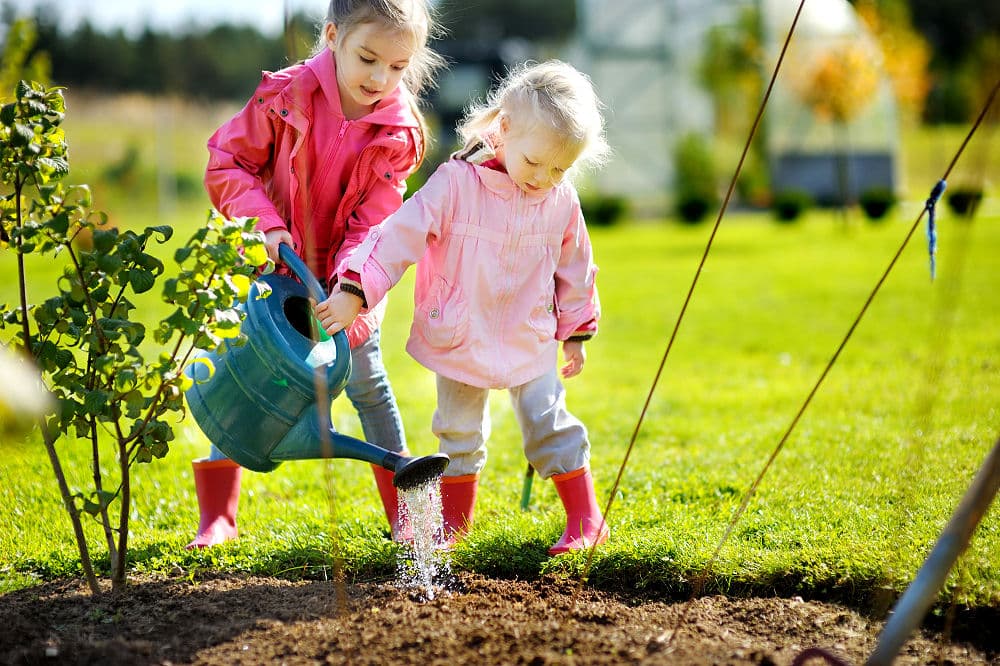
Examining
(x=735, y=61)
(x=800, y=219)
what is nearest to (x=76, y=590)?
(x=800, y=219)

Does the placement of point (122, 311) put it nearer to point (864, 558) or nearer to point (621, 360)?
point (864, 558)

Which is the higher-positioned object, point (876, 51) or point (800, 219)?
point (876, 51)

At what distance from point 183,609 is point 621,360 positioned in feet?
14.4

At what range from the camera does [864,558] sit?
8.45ft

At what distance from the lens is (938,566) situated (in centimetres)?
180

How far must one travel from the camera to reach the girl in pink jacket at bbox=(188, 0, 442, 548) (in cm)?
267

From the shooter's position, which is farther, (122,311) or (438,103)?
(438,103)

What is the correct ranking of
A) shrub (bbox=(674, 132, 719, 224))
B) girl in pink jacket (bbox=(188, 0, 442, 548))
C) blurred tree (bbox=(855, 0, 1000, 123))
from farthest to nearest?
blurred tree (bbox=(855, 0, 1000, 123)) < shrub (bbox=(674, 132, 719, 224)) < girl in pink jacket (bbox=(188, 0, 442, 548))

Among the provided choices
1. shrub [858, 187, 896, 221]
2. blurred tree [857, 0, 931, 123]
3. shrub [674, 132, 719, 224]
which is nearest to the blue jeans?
shrub [858, 187, 896, 221]

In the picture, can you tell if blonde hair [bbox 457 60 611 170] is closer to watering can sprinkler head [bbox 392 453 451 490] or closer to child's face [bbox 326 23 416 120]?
child's face [bbox 326 23 416 120]

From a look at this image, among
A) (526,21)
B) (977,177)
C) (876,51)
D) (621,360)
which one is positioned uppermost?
(526,21)

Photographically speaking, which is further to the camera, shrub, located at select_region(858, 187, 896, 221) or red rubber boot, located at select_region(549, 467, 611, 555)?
shrub, located at select_region(858, 187, 896, 221)

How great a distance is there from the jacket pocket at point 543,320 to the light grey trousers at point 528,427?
12 centimetres

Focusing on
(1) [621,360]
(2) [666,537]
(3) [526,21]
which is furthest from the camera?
(3) [526,21]
